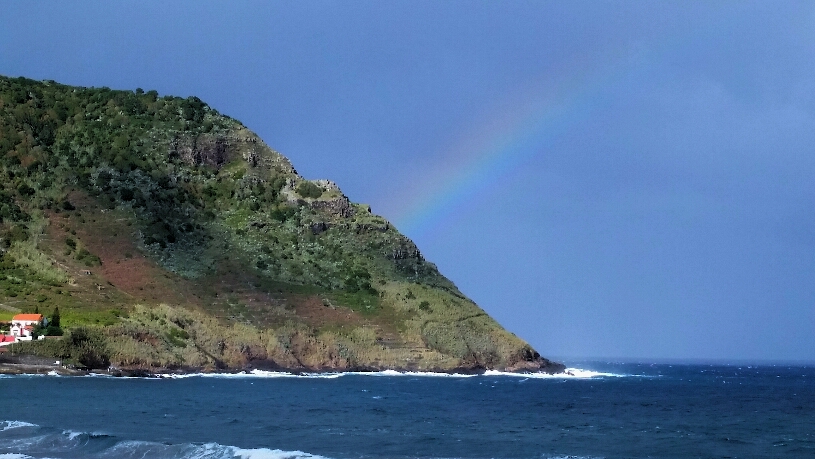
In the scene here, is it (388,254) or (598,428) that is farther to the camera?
(388,254)

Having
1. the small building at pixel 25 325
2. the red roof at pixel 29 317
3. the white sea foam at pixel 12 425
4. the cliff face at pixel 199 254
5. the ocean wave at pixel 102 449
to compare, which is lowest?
the ocean wave at pixel 102 449

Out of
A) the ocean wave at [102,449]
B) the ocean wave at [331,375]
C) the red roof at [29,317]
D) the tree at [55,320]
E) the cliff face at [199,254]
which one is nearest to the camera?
the ocean wave at [102,449]

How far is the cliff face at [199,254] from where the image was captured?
409ft

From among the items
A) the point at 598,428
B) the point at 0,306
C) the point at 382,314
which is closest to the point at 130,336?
the point at 0,306

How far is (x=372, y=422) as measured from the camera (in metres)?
63.5

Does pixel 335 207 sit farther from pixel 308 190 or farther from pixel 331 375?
pixel 331 375

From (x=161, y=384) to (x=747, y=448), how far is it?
194ft

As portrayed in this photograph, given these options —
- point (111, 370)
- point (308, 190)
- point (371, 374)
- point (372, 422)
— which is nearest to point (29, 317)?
point (111, 370)

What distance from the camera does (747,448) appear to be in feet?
179

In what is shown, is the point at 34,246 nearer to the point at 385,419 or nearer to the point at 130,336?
the point at 130,336

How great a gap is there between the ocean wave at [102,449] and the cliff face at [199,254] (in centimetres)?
5639

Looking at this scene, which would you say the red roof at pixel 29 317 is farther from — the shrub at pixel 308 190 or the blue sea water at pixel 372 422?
the shrub at pixel 308 190

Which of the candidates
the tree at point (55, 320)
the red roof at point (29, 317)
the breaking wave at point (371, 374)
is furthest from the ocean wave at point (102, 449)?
the breaking wave at point (371, 374)

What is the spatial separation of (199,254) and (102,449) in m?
103
